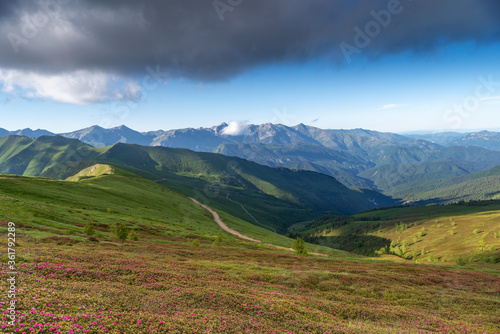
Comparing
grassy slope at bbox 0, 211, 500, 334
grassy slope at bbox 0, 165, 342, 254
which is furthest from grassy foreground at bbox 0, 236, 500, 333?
grassy slope at bbox 0, 165, 342, 254

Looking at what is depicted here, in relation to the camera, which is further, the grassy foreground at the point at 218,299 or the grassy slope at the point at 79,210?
the grassy slope at the point at 79,210

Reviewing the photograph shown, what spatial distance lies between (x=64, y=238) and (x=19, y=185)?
69.7 metres

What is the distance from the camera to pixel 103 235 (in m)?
60.5

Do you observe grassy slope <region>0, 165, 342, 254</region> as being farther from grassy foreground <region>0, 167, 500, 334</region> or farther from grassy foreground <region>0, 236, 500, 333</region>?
grassy foreground <region>0, 236, 500, 333</region>

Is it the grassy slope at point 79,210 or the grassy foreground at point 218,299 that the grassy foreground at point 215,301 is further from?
the grassy slope at point 79,210

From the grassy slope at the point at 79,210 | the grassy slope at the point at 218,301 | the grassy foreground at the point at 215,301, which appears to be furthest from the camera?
the grassy slope at the point at 79,210

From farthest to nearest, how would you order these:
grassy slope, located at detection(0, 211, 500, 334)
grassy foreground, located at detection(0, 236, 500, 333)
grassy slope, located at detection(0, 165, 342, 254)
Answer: grassy slope, located at detection(0, 165, 342, 254) → grassy slope, located at detection(0, 211, 500, 334) → grassy foreground, located at detection(0, 236, 500, 333)

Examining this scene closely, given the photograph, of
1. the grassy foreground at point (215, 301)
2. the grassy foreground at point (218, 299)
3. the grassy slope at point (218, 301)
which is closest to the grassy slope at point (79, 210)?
the grassy foreground at point (218, 299)

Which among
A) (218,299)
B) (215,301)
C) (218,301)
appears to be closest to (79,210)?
(218,299)

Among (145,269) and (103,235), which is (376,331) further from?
(103,235)

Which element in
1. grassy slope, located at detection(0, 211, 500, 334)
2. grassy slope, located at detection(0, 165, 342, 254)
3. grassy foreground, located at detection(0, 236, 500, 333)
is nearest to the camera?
grassy foreground, located at detection(0, 236, 500, 333)

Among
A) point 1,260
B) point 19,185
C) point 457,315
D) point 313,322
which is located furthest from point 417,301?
point 19,185

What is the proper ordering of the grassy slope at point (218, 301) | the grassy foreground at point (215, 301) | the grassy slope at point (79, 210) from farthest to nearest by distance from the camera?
the grassy slope at point (79, 210), the grassy slope at point (218, 301), the grassy foreground at point (215, 301)

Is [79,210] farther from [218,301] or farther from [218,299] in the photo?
[218,301]
